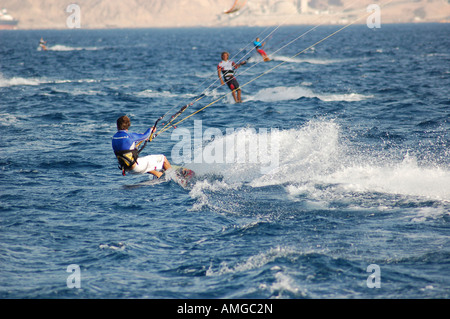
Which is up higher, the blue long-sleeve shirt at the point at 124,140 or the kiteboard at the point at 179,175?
the blue long-sleeve shirt at the point at 124,140

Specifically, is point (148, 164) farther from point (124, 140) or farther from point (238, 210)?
point (238, 210)

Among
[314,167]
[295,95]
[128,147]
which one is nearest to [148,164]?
[128,147]

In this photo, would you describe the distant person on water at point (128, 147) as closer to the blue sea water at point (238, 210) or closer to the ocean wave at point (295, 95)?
the blue sea water at point (238, 210)

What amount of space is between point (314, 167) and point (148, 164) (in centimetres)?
369

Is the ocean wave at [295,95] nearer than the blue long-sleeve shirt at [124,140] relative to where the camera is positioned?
No

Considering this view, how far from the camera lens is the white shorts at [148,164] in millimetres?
10422

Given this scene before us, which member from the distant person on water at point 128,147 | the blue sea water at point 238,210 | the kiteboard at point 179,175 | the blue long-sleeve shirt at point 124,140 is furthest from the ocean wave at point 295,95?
the blue long-sleeve shirt at point 124,140

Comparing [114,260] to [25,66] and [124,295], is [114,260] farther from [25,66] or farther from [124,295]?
[25,66]

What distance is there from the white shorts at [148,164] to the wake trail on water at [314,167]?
953 mm

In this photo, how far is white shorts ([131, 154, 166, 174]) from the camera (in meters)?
10.4

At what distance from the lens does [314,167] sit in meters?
11.1

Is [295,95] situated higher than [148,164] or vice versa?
[295,95]

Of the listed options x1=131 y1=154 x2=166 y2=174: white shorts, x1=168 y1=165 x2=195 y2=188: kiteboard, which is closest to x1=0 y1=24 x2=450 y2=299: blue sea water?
x1=168 y1=165 x2=195 y2=188: kiteboard
